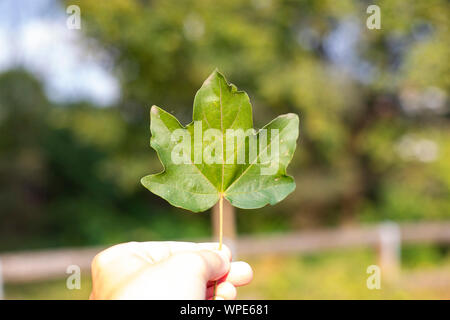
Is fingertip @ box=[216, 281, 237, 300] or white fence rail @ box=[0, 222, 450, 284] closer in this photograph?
fingertip @ box=[216, 281, 237, 300]

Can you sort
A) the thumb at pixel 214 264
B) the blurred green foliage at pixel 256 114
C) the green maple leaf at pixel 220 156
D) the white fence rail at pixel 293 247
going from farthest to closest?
the blurred green foliage at pixel 256 114, the white fence rail at pixel 293 247, the thumb at pixel 214 264, the green maple leaf at pixel 220 156

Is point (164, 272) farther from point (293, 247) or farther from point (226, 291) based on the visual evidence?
point (293, 247)

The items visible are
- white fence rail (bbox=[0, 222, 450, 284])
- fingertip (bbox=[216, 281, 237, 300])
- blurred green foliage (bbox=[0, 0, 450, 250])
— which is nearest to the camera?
fingertip (bbox=[216, 281, 237, 300])

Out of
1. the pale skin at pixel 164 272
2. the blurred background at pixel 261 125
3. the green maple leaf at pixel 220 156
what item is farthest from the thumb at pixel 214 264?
the blurred background at pixel 261 125

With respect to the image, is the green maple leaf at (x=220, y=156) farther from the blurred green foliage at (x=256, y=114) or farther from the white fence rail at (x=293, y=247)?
the white fence rail at (x=293, y=247)

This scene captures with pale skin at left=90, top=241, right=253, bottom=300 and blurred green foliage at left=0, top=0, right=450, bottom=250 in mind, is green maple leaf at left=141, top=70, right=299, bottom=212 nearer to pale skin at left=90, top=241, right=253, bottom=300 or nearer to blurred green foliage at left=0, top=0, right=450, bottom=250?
pale skin at left=90, top=241, right=253, bottom=300

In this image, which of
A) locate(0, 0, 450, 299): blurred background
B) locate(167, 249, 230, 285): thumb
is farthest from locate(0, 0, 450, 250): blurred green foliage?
locate(167, 249, 230, 285): thumb
